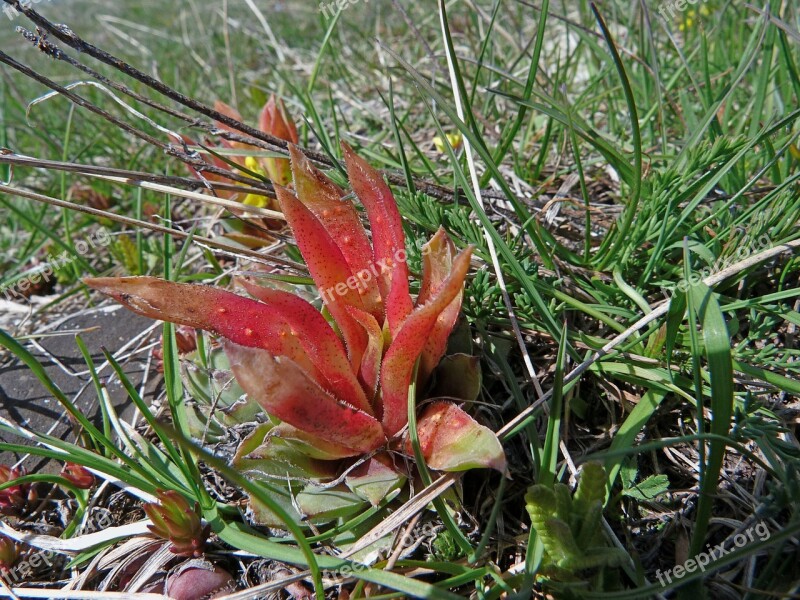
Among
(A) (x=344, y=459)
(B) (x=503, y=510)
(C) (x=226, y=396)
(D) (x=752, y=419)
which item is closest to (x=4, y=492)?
(C) (x=226, y=396)

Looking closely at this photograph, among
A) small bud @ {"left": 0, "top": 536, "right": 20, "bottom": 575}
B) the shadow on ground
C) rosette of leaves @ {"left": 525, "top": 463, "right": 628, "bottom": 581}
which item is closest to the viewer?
rosette of leaves @ {"left": 525, "top": 463, "right": 628, "bottom": 581}

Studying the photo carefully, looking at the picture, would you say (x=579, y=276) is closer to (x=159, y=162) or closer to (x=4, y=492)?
(x=4, y=492)

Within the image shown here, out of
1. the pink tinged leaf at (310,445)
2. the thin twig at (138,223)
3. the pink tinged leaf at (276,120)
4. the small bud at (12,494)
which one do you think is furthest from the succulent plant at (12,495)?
the pink tinged leaf at (276,120)

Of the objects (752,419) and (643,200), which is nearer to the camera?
(752,419)

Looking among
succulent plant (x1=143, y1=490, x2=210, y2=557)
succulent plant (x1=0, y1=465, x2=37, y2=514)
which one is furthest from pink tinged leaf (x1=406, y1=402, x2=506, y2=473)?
succulent plant (x1=0, y1=465, x2=37, y2=514)

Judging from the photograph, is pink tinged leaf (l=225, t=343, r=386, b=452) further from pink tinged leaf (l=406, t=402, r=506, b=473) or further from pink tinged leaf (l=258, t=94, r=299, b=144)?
pink tinged leaf (l=258, t=94, r=299, b=144)

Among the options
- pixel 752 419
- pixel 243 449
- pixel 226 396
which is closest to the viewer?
pixel 752 419

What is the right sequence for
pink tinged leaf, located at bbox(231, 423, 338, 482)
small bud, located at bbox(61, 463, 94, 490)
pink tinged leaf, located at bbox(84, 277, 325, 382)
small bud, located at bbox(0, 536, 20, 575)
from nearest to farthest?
pink tinged leaf, located at bbox(84, 277, 325, 382) < pink tinged leaf, located at bbox(231, 423, 338, 482) < small bud, located at bbox(0, 536, 20, 575) < small bud, located at bbox(61, 463, 94, 490)

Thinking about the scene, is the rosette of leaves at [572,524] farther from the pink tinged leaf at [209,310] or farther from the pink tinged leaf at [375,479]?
the pink tinged leaf at [209,310]
